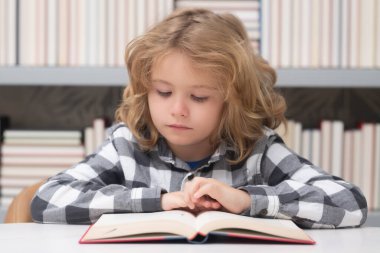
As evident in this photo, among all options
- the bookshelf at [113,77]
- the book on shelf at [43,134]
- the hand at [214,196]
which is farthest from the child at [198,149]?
the book on shelf at [43,134]

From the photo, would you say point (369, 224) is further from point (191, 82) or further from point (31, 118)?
point (31, 118)

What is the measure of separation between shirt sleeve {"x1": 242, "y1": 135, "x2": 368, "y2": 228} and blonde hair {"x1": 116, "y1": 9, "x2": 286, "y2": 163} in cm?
16

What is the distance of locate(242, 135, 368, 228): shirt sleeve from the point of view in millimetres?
980

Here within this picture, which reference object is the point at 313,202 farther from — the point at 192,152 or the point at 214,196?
the point at 192,152

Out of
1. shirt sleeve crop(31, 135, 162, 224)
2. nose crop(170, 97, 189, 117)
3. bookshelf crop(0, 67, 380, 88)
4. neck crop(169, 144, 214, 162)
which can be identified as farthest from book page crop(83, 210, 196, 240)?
bookshelf crop(0, 67, 380, 88)

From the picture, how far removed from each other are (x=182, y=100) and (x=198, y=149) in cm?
18

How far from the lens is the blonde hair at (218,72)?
3.69ft

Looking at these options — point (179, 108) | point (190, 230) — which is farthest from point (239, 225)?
point (179, 108)

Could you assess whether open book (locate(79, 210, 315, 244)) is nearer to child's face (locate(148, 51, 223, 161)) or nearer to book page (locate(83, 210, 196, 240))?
book page (locate(83, 210, 196, 240))

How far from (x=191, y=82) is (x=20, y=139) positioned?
83 cm

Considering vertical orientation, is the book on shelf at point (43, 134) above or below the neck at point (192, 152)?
below

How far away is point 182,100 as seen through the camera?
108 cm

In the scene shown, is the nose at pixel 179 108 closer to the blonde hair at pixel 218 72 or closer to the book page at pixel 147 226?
the blonde hair at pixel 218 72

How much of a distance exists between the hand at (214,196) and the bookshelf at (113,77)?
0.71 meters
